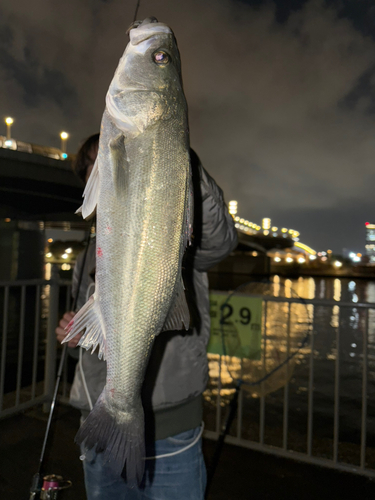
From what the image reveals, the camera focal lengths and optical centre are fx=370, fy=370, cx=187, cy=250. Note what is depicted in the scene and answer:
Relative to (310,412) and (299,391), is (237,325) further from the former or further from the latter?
(299,391)

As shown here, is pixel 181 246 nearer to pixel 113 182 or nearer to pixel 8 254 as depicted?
pixel 113 182

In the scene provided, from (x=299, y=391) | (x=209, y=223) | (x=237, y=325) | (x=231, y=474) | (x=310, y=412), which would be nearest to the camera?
(x=209, y=223)

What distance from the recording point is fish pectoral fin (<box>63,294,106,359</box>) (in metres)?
1.41

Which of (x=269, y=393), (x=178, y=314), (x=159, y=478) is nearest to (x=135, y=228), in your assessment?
(x=178, y=314)

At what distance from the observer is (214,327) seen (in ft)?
15.4

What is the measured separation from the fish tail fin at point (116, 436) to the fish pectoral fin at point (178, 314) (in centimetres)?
34

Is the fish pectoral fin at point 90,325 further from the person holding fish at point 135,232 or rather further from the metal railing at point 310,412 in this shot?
the metal railing at point 310,412

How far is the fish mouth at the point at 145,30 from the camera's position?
55.8 inches

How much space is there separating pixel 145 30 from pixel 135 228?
78 centimetres

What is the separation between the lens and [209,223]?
1.81 meters

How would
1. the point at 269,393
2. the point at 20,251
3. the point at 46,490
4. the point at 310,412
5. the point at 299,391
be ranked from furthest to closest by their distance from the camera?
the point at 20,251, the point at 299,391, the point at 269,393, the point at 310,412, the point at 46,490

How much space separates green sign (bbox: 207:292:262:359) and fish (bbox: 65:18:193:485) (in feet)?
10.5

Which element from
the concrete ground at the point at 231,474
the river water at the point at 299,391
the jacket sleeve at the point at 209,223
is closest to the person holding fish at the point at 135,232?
the jacket sleeve at the point at 209,223

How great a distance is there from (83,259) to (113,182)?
3.56ft
